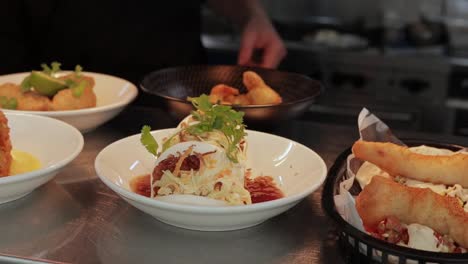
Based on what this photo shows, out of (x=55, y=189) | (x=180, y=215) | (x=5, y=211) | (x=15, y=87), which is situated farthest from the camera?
(x=15, y=87)

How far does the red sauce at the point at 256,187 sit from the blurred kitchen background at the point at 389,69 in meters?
2.26

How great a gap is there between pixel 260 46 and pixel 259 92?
812 mm

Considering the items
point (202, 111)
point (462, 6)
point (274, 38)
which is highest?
point (202, 111)

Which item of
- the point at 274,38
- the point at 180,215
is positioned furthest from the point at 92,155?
the point at 274,38

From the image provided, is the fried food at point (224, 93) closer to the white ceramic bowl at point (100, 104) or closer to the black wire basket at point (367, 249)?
the white ceramic bowl at point (100, 104)

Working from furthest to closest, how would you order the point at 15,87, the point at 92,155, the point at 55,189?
the point at 15,87, the point at 92,155, the point at 55,189

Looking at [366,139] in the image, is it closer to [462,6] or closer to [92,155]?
[92,155]

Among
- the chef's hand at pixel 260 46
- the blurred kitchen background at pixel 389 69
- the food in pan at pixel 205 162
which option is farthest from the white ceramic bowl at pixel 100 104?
the blurred kitchen background at pixel 389 69

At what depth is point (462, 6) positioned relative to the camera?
14.4ft

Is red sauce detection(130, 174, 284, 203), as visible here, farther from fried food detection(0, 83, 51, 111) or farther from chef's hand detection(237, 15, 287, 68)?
chef's hand detection(237, 15, 287, 68)

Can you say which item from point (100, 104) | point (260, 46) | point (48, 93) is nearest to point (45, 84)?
point (48, 93)

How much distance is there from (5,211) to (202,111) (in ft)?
1.52

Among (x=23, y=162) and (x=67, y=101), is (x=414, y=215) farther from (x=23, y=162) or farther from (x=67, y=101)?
(x=67, y=101)

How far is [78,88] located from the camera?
1.85 meters
